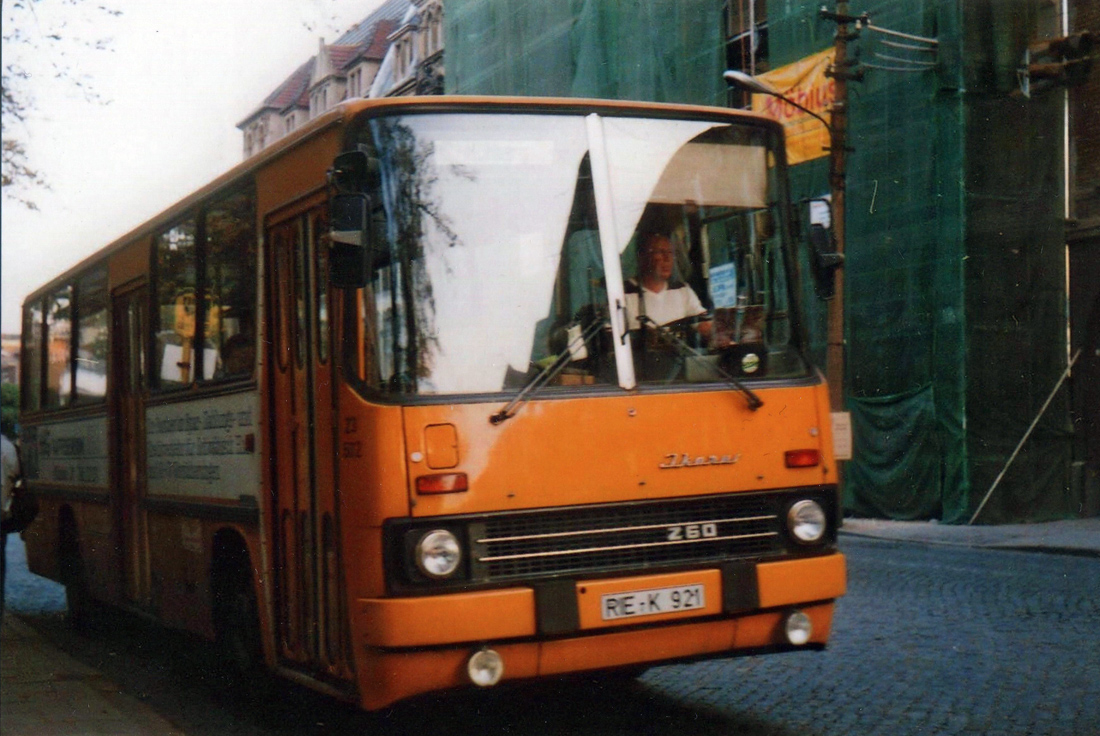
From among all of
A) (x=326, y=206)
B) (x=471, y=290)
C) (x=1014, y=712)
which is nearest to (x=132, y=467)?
(x=326, y=206)

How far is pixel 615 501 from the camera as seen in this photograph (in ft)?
21.4

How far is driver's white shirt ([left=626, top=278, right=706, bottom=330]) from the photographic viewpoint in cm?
665

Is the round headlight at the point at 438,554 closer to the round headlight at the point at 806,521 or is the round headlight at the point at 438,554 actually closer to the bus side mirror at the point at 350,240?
the bus side mirror at the point at 350,240

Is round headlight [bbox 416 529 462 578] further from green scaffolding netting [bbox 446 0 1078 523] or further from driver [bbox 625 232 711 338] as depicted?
green scaffolding netting [bbox 446 0 1078 523]

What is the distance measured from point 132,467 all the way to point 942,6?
57.5 feet

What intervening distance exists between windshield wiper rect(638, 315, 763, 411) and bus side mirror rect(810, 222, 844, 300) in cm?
84

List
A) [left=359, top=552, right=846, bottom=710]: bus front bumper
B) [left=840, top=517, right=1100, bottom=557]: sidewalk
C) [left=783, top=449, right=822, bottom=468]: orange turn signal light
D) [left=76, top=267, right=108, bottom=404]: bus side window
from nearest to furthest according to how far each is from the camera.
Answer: [left=359, top=552, right=846, bottom=710]: bus front bumper → [left=783, top=449, right=822, bottom=468]: orange turn signal light → [left=76, top=267, right=108, bottom=404]: bus side window → [left=840, top=517, right=1100, bottom=557]: sidewalk

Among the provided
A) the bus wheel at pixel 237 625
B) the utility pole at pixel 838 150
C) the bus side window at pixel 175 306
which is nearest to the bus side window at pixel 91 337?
the bus side window at pixel 175 306

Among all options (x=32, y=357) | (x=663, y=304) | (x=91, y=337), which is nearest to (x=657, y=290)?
(x=663, y=304)

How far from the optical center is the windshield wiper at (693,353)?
671 cm

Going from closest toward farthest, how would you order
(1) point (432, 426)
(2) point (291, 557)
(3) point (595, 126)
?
(1) point (432, 426), (3) point (595, 126), (2) point (291, 557)

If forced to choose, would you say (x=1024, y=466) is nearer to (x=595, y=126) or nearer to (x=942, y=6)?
(x=942, y=6)

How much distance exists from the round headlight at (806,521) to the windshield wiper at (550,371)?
1.20 m

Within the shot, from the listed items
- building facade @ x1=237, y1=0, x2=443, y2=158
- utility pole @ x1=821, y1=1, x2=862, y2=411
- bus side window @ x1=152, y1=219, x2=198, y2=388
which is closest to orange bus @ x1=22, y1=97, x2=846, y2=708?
bus side window @ x1=152, y1=219, x2=198, y2=388
